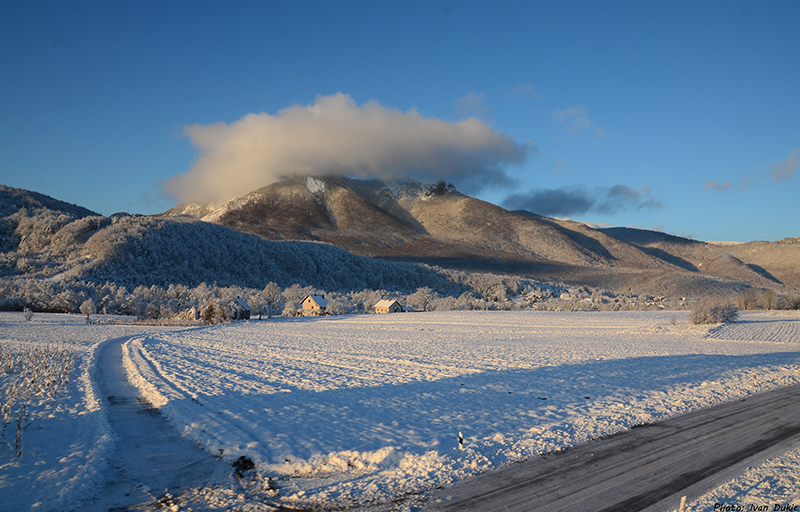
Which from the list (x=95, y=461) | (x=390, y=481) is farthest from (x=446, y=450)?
(x=95, y=461)

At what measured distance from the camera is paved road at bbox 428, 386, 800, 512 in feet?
19.6

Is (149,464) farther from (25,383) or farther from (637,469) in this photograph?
(25,383)

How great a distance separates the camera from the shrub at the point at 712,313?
131 ft

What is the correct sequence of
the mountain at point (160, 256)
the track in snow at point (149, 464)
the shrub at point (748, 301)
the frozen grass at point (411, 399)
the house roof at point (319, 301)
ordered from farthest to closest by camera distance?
the mountain at point (160, 256) → the house roof at point (319, 301) → the shrub at point (748, 301) → the frozen grass at point (411, 399) → the track in snow at point (149, 464)

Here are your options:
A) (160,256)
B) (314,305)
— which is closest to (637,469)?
(314,305)

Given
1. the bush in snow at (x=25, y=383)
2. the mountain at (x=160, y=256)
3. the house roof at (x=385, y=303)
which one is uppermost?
the mountain at (x=160, y=256)

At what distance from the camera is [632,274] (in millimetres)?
134000

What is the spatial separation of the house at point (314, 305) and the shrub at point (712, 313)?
153 feet

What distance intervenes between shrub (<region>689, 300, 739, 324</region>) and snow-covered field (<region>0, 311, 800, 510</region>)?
18.8 metres

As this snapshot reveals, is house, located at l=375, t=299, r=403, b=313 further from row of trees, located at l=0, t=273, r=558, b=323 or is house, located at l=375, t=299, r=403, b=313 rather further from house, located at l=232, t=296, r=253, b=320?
house, located at l=232, t=296, r=253, b=320

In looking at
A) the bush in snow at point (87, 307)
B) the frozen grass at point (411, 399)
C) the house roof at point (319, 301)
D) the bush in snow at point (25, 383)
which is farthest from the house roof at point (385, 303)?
the bush in snow at point (25, 383)

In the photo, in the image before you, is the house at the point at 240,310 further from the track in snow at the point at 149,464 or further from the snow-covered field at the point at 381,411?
the track in snow at the point at 149,464

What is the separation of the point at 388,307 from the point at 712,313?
41.2 m

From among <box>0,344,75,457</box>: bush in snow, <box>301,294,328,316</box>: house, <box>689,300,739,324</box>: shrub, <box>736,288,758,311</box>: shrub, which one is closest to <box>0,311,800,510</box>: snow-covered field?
<box>0,344,75,457</box>: bush in snow
